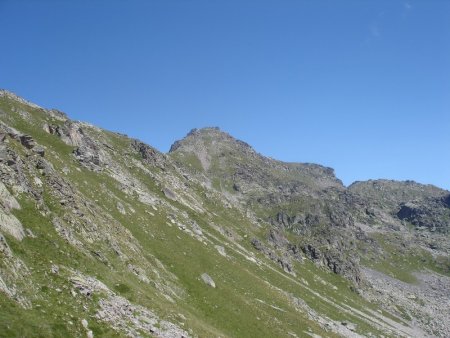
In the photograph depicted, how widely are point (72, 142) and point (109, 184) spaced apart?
61.1 ft

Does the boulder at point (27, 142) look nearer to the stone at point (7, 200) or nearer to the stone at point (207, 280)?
the stone at point (7, 200)

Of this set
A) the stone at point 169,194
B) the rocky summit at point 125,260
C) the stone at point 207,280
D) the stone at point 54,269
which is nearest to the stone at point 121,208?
the rocky summit at point 125,260

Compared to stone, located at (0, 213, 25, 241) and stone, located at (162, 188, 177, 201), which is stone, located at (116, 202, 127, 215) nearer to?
stone, located at (0, 213, 25, 241)

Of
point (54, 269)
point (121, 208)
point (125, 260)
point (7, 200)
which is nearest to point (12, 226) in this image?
point (7, 200)

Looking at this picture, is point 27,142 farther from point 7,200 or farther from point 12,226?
point 12,226

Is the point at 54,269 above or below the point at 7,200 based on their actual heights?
below

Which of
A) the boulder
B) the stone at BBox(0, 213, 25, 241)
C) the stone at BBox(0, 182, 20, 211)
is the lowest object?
the stone at BBox(0, 213, 25, 241)

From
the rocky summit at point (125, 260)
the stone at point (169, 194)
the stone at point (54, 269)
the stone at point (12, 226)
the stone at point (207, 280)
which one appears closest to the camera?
the rocky summit at point (125, 260)

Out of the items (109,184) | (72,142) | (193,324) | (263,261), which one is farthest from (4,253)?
(263,261)

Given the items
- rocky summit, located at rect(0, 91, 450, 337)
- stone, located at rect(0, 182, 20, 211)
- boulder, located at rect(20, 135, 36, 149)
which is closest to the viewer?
rocky summit, located at rect(0, 91, 450, 337)

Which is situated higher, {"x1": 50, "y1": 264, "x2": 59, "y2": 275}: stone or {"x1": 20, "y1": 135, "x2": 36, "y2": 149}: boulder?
{"x1": 20, "y1": 135, "x2": 36, "y2": 149}: boulder

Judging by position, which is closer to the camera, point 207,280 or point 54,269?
point 54,269

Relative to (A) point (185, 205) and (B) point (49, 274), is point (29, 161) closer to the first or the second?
(B) point (49, 274)

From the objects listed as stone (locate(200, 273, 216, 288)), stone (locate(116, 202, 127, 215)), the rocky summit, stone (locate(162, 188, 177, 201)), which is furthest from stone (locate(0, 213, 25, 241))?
stone (locate(162, 188, 177, 201))
